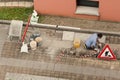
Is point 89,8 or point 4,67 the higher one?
point 89,8

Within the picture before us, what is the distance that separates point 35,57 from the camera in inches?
727

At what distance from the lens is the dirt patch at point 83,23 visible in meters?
19.9

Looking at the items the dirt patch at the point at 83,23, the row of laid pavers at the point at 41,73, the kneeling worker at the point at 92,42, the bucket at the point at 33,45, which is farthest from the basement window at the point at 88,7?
the row of laid pavers at the point at 41,73

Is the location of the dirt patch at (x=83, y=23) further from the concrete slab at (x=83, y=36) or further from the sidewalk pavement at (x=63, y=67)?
the sidewalk pavement at (x=63, y=67)

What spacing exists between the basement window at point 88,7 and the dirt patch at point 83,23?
1.69 ft

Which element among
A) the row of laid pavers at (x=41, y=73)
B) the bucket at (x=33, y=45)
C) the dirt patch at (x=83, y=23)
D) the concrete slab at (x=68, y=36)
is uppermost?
the dirt patch at (x=83, y=23)

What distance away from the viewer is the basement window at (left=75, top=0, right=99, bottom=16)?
19969 mm

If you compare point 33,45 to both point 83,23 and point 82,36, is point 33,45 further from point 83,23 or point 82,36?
point 83,23

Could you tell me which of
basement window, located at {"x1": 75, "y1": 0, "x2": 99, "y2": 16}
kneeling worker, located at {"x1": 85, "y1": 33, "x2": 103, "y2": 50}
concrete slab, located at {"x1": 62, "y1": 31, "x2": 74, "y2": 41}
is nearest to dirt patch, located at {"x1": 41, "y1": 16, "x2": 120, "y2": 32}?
basement window, located at {"x1": 75, "y1": 0, "x2": 99, "y2": 16}

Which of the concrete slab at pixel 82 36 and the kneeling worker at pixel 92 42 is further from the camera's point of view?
the concrete slab at pixel 82 36

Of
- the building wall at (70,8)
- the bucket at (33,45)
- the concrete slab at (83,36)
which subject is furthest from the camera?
the building wall at (70,8)

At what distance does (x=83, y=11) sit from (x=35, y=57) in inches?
144

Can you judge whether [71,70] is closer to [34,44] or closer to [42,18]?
[34,44]

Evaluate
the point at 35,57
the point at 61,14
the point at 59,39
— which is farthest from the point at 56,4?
the point at 35,57
